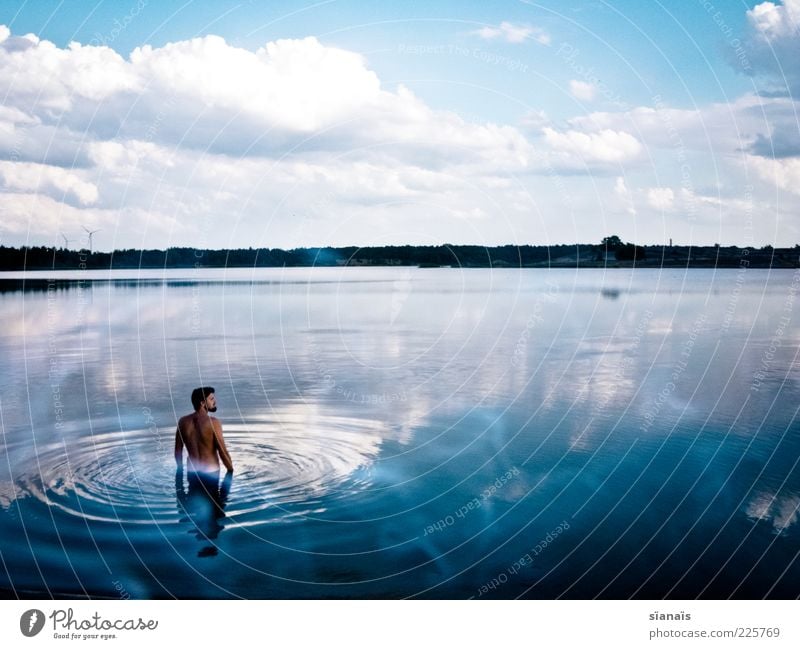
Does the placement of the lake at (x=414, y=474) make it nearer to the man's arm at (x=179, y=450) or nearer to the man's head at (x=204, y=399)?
the man's arm at (x=179, y=450)

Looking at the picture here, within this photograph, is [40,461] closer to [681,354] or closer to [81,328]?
[681,354]

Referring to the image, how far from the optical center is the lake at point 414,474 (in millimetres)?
9742

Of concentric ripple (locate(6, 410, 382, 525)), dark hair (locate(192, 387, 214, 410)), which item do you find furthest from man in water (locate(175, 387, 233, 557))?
concentric ripple (locate(6, 410, 382, 525))

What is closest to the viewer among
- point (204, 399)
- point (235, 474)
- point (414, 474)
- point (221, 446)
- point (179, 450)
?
point (204, 399)

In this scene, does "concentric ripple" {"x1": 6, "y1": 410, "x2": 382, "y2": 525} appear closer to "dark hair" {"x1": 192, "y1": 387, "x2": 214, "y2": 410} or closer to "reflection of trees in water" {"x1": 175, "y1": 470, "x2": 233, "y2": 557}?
"reflection of trees in water" {"x1": 175, "y1": 470, "x2": 233, "y2": 557}

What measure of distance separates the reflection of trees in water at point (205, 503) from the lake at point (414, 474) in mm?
55

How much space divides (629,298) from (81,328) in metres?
37.3

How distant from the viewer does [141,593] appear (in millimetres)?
9414

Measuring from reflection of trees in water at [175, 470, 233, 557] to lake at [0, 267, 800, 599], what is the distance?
0.18 ft

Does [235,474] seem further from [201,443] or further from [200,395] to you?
[200,395]

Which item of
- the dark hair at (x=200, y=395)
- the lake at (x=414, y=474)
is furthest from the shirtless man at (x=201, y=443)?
the lake at (x=414, y=474)

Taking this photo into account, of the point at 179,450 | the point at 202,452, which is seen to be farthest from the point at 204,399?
the point at 179,450

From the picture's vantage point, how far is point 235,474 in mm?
13086

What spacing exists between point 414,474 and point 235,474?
298 cm
